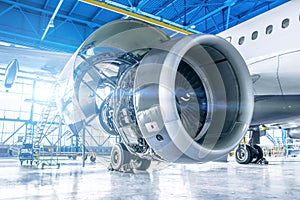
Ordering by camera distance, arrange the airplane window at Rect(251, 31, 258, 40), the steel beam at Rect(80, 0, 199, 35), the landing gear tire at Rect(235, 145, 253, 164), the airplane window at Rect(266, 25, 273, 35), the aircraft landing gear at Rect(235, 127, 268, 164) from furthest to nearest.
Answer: the steel beam at Rect(80, 0, 199, 35) < the landing gear tire at Rect(235, 145, 253, 164) < the aircraft landing gear at Rect(235, 127, 268, 164) < the airplane window at Rect(251, 31, 258, 40) < the airplane window at Rect(266, 25, 273, 35)

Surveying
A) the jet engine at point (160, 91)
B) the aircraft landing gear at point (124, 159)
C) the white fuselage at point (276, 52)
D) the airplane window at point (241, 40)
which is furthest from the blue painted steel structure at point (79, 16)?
the jet engine at point (160, 91)

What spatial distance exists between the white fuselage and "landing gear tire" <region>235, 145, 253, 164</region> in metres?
3.94

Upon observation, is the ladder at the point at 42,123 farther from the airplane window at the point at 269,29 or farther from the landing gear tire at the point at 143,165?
the airplane window at the point at 269,29

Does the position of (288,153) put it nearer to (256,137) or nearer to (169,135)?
(256,137)

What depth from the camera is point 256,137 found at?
22.8 feet

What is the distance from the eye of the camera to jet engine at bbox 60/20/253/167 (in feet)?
4.45

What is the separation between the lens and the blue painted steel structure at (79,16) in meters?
10.6

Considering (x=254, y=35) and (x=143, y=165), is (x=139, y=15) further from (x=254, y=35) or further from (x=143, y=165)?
(x=143, y=165)

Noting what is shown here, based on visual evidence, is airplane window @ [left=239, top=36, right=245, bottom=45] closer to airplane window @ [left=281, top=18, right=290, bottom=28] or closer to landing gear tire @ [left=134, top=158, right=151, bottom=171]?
airplane window @ [left=281, top=18, right=290, bottom=28]

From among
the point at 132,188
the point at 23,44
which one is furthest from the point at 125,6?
the point at 132,188

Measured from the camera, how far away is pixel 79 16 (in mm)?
12078

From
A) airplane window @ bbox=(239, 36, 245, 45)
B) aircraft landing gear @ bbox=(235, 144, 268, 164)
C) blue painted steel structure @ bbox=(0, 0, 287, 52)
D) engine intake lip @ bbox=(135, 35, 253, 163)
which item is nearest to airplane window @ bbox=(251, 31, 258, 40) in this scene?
airplane window @ bbox=(239, 36, 245, 45)

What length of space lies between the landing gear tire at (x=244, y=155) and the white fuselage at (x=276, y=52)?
394cm

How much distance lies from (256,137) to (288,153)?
1340cm
